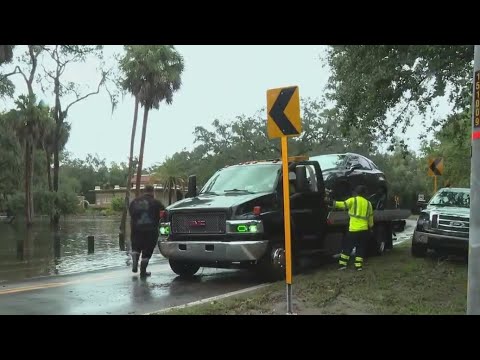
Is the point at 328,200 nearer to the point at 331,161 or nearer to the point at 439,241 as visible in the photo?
the point at 331,161

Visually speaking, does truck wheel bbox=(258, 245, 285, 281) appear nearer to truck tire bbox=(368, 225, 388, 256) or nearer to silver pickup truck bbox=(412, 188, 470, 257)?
truck tire bbox=(368, 225, 388, 256)

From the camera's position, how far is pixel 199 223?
9633 millimetres

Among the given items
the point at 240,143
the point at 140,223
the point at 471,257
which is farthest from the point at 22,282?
the point at 240,143

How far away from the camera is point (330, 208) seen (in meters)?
11.1

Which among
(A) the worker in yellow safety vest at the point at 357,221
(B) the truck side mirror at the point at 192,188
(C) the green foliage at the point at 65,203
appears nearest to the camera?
(A) the worker in yellow safety vest at the point at 357,221

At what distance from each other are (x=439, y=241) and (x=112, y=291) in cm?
691

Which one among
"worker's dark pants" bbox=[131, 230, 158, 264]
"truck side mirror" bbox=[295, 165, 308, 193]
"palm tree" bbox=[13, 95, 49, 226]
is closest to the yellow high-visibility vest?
"truck side mirror" bbox=[295, 165, 308, 193]

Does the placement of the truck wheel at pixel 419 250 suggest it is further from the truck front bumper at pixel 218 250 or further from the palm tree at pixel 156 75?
the palm tree at pixel 156 75

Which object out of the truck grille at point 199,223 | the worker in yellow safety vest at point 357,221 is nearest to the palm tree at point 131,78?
the truck grille at point 199,223

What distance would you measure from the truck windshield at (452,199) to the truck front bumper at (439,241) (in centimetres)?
138

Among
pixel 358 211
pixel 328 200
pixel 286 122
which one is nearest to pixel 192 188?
pixel 328 200

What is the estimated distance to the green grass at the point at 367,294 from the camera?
22.8ft
